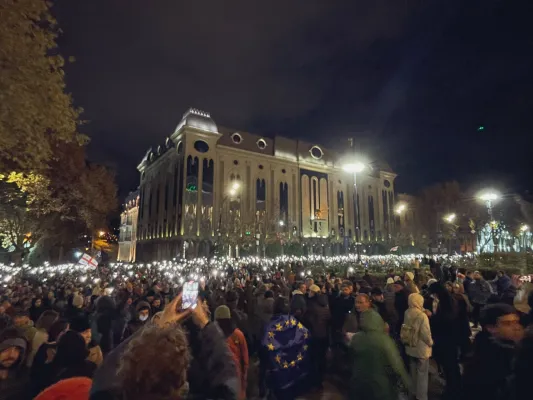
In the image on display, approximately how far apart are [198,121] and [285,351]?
45.0 m

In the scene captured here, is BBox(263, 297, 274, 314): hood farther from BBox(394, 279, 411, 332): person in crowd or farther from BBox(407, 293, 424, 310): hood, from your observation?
BBox(407, 293, 424, 310): hood

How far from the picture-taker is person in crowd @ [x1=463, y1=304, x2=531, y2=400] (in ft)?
9.19

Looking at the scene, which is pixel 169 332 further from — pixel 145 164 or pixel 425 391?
pixel 145 164

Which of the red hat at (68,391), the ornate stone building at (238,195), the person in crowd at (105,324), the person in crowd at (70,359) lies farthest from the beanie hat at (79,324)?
the ornate stone building at (238,195)

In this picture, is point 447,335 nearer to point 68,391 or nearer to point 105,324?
point 68,391

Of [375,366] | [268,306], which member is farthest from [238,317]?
[375,366]

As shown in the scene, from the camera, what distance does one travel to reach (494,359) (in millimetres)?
2975

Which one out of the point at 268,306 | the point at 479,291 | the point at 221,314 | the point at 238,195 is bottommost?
the point at 268,306

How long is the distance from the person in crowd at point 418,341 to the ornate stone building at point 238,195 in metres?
32.0

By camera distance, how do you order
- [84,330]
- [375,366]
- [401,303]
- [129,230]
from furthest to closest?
[129,230]
[401,303]
[84,330]
[375,366]

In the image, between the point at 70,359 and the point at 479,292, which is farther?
the point at 479,292

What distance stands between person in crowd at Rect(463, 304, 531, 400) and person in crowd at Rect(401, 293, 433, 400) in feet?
4.99

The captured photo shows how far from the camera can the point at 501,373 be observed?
290 centimetres

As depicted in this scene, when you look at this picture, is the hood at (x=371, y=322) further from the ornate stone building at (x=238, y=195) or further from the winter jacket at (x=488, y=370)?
the ornate stone building at (x=238, y=195)
